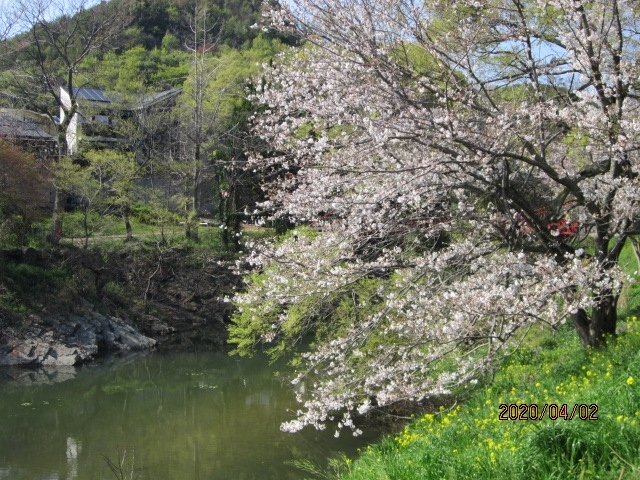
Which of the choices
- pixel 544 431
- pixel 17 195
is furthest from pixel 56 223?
pixel 544 431

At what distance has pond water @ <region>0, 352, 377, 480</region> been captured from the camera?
9648 mm

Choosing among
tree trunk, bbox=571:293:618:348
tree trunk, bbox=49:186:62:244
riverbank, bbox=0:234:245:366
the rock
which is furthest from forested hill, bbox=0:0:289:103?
tree trunk, bbox=571:293:618:348

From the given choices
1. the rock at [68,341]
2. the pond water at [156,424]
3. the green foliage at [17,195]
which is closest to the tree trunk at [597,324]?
the pond water at [156,424]

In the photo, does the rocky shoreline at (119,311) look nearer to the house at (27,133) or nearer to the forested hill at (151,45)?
the house at (27,133)

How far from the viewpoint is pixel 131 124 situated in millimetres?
25797

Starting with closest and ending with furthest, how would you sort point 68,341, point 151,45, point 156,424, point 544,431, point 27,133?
point 544,431
point 156,424
point 68,341
point 27,133
point 151,45

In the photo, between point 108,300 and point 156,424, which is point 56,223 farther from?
point 156,424

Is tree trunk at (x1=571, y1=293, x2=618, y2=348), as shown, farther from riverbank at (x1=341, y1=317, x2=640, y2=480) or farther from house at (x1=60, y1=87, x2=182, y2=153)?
house at (x1=60, y1=87, x2=182, y2=153)

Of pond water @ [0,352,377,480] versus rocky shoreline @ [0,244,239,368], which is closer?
pond water @ [0,352,377,480]

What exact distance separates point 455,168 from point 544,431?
2.58 metres

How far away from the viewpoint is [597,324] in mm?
7156

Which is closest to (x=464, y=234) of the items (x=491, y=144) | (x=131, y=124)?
(x=491, y=144)

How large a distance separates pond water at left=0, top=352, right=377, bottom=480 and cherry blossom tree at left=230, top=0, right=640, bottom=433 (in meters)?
3.26

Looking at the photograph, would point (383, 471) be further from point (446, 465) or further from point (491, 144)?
point (491, 144)
